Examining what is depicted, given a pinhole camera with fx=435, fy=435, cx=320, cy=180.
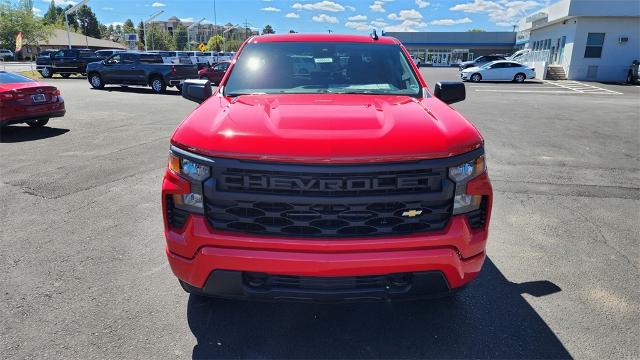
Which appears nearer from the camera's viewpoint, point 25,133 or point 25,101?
point 25,101

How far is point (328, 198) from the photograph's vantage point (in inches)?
90.2

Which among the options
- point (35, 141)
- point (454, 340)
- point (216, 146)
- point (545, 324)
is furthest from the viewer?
point (35, 141)

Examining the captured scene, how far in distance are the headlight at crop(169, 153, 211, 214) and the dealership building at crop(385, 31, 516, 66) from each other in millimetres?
73310

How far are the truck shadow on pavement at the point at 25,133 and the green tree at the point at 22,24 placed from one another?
212 ft

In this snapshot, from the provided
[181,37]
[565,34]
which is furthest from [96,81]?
[181,37]

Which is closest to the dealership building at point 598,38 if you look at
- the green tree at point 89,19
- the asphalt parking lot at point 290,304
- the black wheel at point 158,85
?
the black wheel at point 158,85

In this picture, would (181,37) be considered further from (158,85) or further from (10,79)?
(10,79)

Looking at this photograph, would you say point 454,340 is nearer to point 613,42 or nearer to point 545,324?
point 545,324

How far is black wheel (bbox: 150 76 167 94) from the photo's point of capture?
2027 cm

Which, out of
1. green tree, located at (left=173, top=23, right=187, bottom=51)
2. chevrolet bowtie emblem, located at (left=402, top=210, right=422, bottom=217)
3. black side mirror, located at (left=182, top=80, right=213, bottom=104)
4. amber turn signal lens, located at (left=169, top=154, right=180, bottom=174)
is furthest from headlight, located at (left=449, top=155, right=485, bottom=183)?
green tree, located at (left=173, top=23, right=187, bottom=51)

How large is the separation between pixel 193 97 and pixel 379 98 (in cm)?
178

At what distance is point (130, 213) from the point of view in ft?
16.3

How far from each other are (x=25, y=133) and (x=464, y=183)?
34.7 ft

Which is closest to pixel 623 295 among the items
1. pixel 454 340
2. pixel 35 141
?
pixel 454 340
